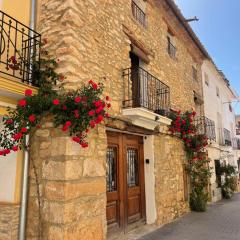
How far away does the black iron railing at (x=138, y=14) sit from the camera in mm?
7700

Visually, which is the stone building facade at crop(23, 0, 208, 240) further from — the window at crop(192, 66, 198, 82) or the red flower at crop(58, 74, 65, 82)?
the window at crop(192, 66, 198, 82)

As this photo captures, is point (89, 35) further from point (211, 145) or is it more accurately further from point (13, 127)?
point (211, 145)

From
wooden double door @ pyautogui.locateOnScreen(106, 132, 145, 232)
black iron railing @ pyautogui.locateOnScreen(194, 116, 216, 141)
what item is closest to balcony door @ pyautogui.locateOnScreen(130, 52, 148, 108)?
wooden double door @ pyautogui.locateOnScreen(106, 132, 145, 232)

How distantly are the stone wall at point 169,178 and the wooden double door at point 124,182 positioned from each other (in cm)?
48

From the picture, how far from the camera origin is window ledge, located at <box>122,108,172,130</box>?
20.3ft

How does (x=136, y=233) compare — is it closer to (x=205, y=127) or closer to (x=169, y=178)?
(x=169, y=178)

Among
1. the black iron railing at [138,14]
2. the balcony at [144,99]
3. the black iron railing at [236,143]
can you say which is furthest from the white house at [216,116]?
the black iron railing at [138,14]

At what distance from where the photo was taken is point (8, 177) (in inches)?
189

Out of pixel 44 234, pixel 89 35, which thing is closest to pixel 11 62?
pixel 89 35

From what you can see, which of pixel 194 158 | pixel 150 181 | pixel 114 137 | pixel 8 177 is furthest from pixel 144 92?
pixel 8 177

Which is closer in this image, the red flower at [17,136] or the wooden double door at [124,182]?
the red flower at [17,136]

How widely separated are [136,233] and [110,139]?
2.38 meters

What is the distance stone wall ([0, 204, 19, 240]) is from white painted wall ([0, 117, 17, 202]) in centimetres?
15

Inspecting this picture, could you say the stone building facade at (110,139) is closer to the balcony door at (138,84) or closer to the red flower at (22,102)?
the balcony door at (138,84)
